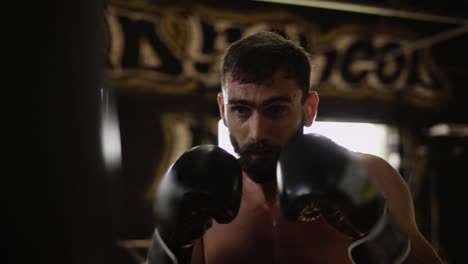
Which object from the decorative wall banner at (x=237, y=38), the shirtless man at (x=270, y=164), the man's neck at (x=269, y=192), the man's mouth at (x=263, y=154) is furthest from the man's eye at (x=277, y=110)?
the decorative wall banner at (x=237, y=38)

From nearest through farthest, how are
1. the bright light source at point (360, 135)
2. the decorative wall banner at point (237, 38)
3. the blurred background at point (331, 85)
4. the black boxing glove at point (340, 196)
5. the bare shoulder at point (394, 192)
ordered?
the black boxing glove at point (340, 196)
the bare shoulder at point (394, 192)
the blurred background at point (331, 85)
the decorative wall banner at point (237, 38)
the bright light source at point (360, 135)

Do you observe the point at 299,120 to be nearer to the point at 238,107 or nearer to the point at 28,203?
the point at 238,107

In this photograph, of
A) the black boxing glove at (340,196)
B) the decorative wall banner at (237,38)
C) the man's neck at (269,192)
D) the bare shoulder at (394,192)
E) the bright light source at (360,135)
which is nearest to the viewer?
the black boxing glove at (340,196)

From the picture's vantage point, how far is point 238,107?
1343 millimetres

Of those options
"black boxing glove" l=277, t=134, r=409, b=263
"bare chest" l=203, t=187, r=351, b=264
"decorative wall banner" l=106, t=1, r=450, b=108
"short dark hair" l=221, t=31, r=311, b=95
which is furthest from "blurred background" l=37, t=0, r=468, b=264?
"black boxing glove" l=277, t=134, r=409, b=263

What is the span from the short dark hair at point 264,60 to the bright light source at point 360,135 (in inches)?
106

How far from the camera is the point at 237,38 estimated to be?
4.08 meters

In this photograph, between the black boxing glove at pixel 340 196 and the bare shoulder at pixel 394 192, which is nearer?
the black boxing glove at pixel 340 196

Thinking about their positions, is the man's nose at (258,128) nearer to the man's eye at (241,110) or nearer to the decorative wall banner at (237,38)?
the man's eye at (241,110)

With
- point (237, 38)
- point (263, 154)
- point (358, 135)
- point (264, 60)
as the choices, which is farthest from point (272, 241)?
point (358, 135)

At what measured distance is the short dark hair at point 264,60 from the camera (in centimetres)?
134

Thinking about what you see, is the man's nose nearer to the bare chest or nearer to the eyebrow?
the eyebrow

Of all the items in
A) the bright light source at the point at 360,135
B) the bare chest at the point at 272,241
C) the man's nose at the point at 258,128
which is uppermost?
the man's nose at the point at 258,128

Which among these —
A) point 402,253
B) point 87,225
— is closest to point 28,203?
point 87,225
